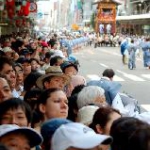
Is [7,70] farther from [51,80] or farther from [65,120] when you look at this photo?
[65,120]

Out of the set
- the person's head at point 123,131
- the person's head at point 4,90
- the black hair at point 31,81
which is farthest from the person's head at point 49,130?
the black hair at point 31,81

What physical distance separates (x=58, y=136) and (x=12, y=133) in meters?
0.34

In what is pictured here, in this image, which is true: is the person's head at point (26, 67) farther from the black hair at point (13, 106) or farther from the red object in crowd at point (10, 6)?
the red object in crowd at point (10, 6)

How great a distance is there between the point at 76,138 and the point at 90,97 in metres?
2.56

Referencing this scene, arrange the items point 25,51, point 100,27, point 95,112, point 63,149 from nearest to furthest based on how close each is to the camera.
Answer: point 63,149
point 95,112
point 25,51
point 100,27

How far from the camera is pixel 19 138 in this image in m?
4.21

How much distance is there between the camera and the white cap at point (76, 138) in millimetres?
3830

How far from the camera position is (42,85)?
7.93 metres

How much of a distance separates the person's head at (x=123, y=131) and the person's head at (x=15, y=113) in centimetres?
121

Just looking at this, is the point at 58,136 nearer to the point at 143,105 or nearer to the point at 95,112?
the point at 95,112

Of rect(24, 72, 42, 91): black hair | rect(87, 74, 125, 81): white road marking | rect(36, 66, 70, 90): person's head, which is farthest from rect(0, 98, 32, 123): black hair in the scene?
rect(87, 74, 125, 81): white road marking

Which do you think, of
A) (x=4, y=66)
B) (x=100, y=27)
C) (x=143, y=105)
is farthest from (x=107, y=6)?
(x=4, y=66)

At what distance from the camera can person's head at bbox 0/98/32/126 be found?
5078 millimetres

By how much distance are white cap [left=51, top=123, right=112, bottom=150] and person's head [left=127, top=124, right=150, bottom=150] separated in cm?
26
